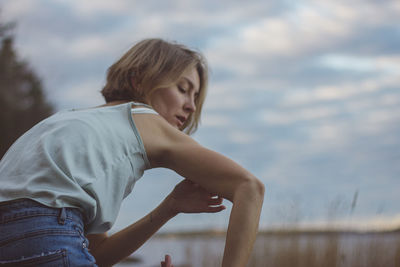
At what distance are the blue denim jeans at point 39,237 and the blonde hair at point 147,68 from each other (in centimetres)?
72

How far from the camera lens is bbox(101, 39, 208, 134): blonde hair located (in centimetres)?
188

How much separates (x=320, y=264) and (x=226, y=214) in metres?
0.90

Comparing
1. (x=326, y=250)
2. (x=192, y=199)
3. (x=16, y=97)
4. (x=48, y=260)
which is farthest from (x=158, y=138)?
(x=16, y=97)

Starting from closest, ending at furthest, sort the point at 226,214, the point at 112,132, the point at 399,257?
the point at 112,132 → the point at 399,257 → the point at 226,214

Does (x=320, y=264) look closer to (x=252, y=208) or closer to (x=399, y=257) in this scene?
(x=399, y=257)

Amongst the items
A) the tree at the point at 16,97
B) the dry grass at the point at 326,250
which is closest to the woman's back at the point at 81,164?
the dry grass at the point at 326,250

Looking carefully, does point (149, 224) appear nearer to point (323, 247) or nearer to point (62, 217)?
point (62, 217)

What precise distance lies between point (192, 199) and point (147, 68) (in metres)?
0.55

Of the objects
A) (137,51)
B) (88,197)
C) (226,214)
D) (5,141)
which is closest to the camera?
(88,197)

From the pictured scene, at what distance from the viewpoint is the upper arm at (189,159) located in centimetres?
135

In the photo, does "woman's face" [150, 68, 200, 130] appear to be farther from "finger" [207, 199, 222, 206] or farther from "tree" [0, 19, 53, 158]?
"tree" [0, 19, 53, 158]

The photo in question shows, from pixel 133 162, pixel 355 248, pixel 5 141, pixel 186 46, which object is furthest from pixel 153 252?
pixel 133 162

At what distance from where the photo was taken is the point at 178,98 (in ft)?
6.24

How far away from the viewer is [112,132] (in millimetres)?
1426
